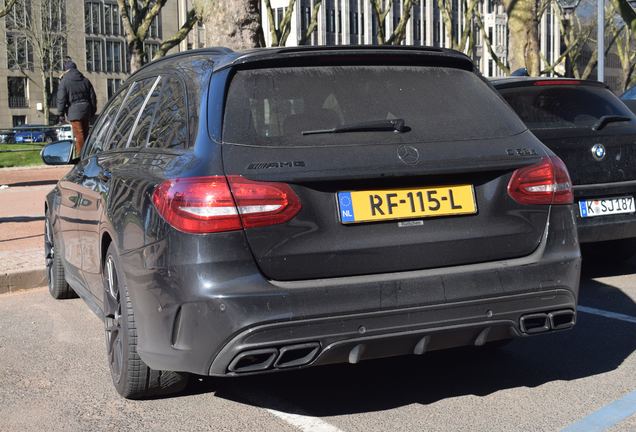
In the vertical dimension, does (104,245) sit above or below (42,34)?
below

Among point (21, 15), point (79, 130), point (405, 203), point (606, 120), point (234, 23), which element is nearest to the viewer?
point (405, 203)

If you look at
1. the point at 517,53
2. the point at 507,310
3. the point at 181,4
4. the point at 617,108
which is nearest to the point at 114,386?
the point at 507,310

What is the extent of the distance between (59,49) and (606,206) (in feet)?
231

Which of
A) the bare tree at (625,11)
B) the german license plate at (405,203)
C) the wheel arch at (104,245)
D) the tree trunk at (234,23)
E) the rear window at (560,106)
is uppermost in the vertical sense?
the bare tree at (625,11)

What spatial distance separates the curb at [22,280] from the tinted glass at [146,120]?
335 centimetres

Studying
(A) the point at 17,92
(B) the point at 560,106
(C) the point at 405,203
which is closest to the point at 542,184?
(C) the point at 405,203

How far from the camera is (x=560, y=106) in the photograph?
812 centimetres

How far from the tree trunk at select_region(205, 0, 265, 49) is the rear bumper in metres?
8.71

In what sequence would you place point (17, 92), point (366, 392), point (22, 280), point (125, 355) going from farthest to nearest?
point (17, 92)
point (22, 280)
point (366, 392)
point (125, 355)

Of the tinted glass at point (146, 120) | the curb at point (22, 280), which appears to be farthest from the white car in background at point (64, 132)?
the tinted glass at point (146, 120)

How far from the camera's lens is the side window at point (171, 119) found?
14.9 feet

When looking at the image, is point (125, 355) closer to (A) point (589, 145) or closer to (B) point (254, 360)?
(B) point (254, 360)

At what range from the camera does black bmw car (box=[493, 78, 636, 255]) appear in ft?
25.3

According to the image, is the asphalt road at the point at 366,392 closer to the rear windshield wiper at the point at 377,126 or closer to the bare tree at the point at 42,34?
the rear windshield wiper at the point at 377,126
